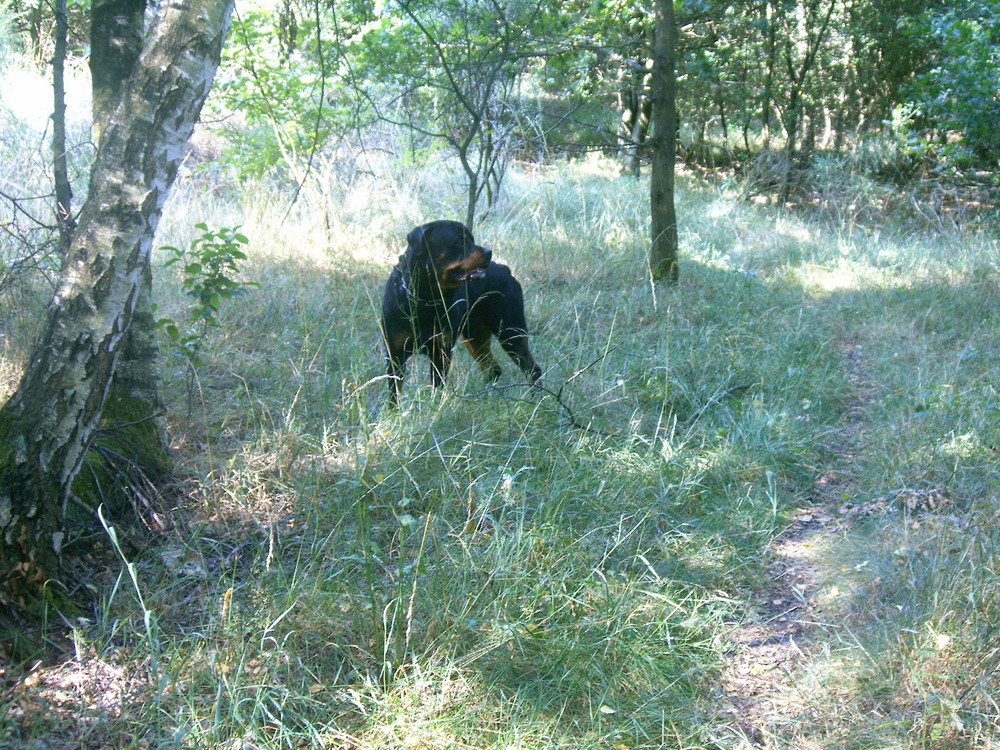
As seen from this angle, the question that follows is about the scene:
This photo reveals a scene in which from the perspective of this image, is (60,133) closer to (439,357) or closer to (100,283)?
(100,283)

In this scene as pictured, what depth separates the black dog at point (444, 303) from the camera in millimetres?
4180

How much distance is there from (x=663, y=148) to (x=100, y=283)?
5.60 m

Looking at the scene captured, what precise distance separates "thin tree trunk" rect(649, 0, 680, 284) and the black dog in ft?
9.46

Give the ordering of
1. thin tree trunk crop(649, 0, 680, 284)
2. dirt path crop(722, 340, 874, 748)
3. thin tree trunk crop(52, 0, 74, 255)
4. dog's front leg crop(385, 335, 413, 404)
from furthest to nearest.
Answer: thin tree trunk crop(649, 0, 680, 284) → dog's front leg crop(385, 335, 413, 404) → thin tree trunk crop(52, 0, 74, 255) → dirt path crop(722, 340, 874, 748)

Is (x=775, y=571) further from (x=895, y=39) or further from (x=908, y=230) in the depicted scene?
(x=895, y=39)

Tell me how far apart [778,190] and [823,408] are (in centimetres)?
884

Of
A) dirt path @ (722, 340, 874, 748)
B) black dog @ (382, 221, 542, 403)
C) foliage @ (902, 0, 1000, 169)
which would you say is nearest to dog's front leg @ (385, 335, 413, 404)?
black dog @ (382, 221, 542, 403)

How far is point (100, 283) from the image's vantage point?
2752 millimetres

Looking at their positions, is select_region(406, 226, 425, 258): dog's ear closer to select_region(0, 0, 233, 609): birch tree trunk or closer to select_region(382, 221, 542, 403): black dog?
select_region(382, 221, 542, 403): black dog

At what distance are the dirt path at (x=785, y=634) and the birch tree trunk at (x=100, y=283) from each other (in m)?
2.25

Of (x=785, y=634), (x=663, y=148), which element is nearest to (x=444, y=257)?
(x=785, y=634)

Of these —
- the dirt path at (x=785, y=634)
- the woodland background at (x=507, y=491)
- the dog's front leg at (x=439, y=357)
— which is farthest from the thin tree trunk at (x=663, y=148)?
the dirt path at (x=785, y=634)

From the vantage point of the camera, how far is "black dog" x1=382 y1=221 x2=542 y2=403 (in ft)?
13.7

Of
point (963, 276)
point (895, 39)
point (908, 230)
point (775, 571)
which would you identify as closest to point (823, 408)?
point (775, 571)
